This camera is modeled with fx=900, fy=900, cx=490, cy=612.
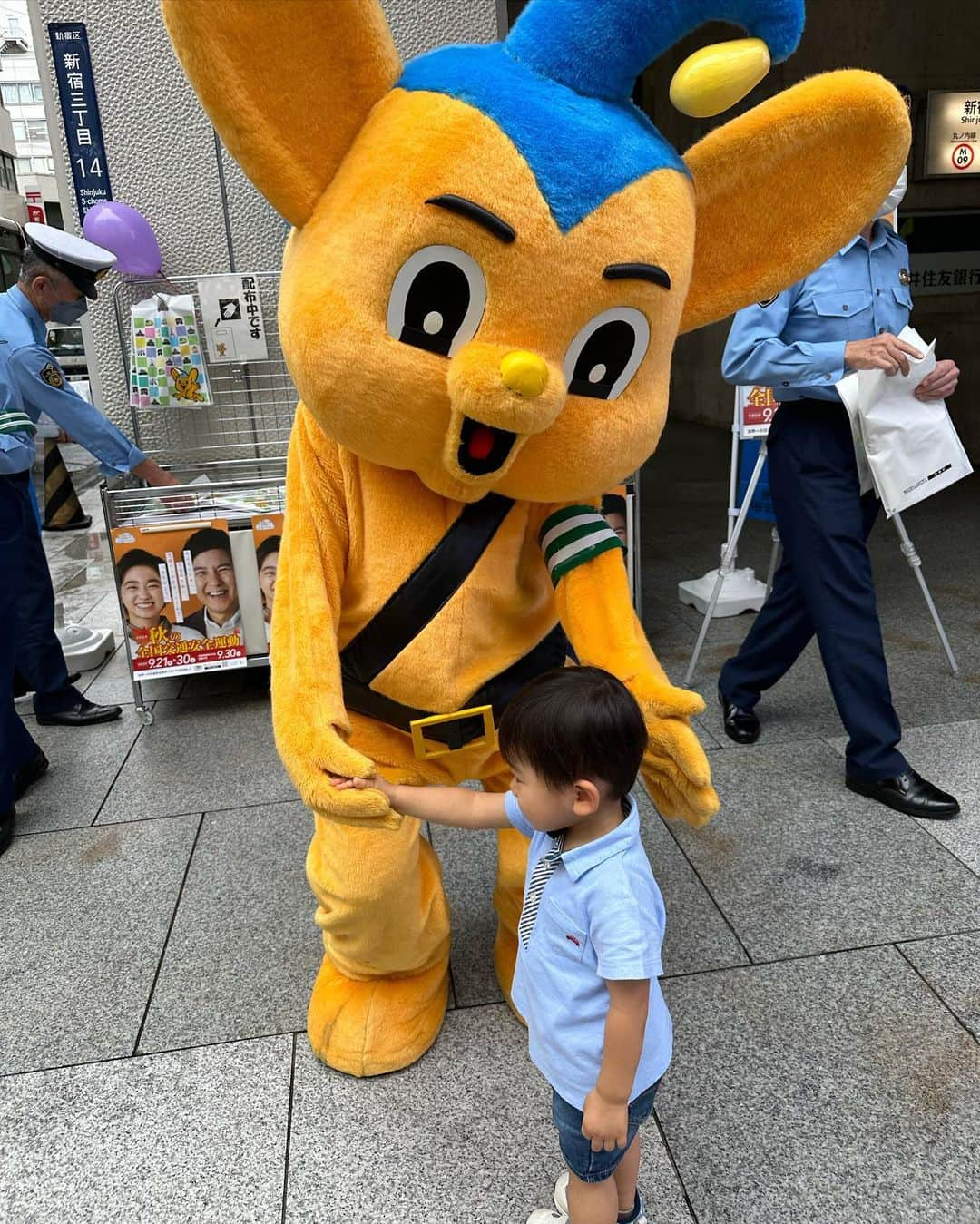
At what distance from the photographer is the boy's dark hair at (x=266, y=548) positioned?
4121 mm

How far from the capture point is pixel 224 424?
5.07m

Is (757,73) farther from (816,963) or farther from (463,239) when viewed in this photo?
(816,963)

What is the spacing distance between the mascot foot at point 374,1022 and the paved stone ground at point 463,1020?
0.05 meters

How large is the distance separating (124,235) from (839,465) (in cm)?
343

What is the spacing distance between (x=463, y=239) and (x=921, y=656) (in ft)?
12.9

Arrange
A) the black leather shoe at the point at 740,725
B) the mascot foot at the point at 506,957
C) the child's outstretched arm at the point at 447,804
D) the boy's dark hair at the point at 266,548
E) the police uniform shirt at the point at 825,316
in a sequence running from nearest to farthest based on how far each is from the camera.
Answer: the child's outstretched arm at the point at 447,804 → the mascot foot at the point at 506,957 → the police uniform shirt at the point at 825,316 → the black leather shoe at the point at 740,725 → the boy's dark hair at the point at 266,548

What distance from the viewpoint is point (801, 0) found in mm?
1572

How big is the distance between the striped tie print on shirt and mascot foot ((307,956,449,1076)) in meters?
0.77

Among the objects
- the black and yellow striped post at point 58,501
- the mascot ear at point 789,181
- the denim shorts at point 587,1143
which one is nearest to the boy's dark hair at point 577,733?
the denim shorts at point 587,1143

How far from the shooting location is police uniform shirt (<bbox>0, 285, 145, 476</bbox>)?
3572mm

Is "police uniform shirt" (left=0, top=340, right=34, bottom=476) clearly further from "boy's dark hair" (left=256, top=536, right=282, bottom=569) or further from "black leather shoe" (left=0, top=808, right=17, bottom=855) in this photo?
"black leather shoe" (left=0, top=808, right=17, bottom=855)

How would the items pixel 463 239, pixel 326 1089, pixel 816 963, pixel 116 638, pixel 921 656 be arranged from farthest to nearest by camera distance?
pixel 116 638
pixel 921 656
pixel 816 963
pixel 326 1089
pixel 463 239

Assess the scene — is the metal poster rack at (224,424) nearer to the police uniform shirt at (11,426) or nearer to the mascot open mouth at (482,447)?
the police uniform shirt at (11,426)

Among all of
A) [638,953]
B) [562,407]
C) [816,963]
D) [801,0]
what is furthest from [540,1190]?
[801,0]
